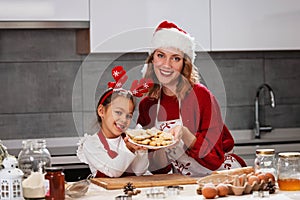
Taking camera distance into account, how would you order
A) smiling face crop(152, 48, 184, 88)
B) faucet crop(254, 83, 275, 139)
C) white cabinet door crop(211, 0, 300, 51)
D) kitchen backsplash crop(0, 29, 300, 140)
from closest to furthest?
smiling face crop(152, 48, 184, 88) → white cabinet door crop(211, 0, 300, 51) → kitchen backsplash crop(0, 29, 300, 140) → faucet crop(254, 83, 275, 139)

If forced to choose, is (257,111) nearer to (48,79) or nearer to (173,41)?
(48,79)

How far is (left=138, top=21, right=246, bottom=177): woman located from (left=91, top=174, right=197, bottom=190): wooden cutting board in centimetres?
16

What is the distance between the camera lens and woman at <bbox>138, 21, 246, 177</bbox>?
292 cm

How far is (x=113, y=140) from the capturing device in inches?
108

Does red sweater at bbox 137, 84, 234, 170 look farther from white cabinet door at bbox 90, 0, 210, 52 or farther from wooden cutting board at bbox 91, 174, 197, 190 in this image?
white cabinet door at bbox 90, 0, 210, 52

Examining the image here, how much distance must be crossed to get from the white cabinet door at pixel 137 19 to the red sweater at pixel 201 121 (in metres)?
1.05

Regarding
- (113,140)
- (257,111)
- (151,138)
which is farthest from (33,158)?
(257,111)

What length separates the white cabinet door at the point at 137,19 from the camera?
418cm

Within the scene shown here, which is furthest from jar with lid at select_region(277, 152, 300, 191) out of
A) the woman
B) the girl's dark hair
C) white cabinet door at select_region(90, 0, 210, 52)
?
white cabinet door at select_region(90, 0, 210, 52)

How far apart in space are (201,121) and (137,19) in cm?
138

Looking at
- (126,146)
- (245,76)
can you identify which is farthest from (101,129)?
(245,76)

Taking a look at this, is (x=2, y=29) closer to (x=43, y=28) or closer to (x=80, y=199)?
(x=43, y=28)

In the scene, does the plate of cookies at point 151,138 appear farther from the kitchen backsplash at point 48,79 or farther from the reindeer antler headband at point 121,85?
the kitchen backsplash at point 48,79

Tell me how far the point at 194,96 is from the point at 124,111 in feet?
1.50
